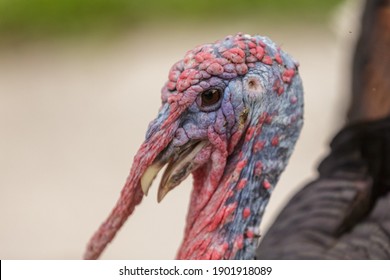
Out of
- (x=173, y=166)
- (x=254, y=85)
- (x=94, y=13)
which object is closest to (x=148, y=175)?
(x=173, y=166)

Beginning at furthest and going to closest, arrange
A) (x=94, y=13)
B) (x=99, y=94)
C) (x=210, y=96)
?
(x=94, y=13) < (x=99, y=94) < (x=210, y=96)

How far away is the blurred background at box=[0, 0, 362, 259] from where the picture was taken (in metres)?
2.29

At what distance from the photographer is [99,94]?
2.87 m

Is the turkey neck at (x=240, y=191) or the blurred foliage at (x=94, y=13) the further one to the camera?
the blurred foliage at (x=94, y=13)

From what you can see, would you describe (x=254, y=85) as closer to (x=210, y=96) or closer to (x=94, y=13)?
(x=210, y=96)

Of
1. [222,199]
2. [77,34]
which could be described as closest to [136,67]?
[77,34]

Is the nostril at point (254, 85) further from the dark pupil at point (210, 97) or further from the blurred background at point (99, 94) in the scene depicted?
the blurred background at point (99, 94)

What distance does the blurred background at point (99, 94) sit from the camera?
229cm

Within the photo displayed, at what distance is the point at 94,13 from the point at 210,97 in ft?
6.13

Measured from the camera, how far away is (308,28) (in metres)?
2.82

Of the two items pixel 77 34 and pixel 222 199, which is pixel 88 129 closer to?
pixel 77 34

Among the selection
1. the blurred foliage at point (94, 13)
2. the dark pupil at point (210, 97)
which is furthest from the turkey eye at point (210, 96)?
the blurred foliage at point (94, 13)

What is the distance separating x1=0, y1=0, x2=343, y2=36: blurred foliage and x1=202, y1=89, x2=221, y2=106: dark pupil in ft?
5.48

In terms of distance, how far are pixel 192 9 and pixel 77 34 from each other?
0.36m
